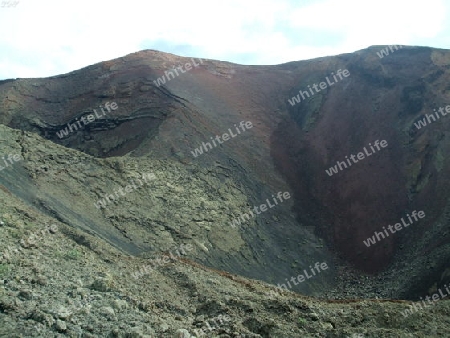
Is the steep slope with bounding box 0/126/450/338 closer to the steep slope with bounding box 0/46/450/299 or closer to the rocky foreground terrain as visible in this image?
the rocky foreground terrain

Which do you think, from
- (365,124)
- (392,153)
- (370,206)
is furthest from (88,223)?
(365,124)

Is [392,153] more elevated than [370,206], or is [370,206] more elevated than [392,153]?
[392,153]

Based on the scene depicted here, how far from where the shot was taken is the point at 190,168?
19.9 metres

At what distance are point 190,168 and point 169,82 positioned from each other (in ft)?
29.8

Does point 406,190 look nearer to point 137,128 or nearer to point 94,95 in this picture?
point 137,128

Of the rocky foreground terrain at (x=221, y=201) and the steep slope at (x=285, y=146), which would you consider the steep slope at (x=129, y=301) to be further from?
the steep slope at (x=285, y=146)

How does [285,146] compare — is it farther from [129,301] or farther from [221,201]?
[129,301]

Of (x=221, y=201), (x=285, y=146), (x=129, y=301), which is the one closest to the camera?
(x=129, y=301)

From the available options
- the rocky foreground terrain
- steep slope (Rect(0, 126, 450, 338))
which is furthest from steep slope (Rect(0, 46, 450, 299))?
steep slope (Rect(0, 126, 450, 338))

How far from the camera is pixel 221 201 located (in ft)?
62.7

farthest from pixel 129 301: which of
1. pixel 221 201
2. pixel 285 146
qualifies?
pixel 285 146

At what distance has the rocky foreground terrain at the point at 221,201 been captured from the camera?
821cm

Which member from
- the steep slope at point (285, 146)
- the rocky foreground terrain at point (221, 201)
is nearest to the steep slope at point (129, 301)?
the rocky foreground terrain at point (221, 201)

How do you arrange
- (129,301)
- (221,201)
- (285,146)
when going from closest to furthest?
(129,301) → (221,201) → (285,146)
